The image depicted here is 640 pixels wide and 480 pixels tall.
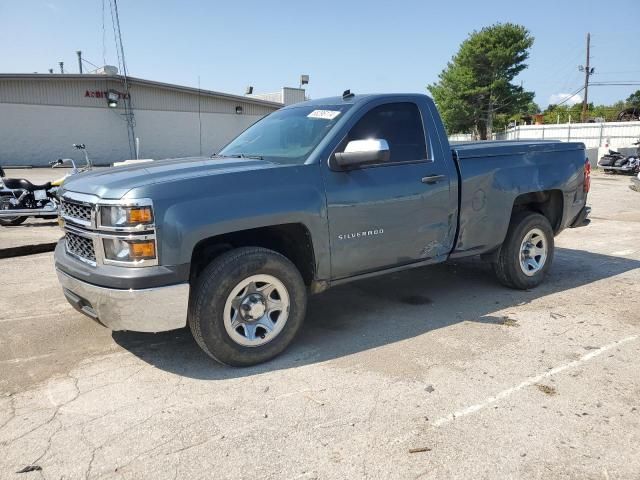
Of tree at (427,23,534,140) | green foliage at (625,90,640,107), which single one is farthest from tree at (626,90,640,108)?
tree at (427,23,534,140)

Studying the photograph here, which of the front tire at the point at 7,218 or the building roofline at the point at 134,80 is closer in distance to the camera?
the front tire at the point at 7,218

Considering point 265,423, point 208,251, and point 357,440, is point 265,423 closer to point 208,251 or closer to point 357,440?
point 357,440

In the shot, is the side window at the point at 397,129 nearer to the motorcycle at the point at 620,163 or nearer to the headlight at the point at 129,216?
the headlight at the point at 129,216

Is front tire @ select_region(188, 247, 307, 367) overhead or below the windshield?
below

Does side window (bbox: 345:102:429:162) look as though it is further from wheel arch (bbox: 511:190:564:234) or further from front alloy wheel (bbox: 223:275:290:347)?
wheel arch (bbox: 511:190:564:234)

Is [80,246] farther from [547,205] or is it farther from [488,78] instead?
[488,78]

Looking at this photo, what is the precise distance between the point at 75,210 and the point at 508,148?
13.2ft

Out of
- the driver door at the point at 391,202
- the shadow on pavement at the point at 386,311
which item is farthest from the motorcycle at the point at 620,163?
the driver door at the point at 391,202

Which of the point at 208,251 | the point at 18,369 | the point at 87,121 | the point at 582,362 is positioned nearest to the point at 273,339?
the point at 208,251

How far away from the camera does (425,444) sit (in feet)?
9.05

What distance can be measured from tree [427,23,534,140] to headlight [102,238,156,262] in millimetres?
44308

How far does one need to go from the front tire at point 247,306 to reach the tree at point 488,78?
143ft

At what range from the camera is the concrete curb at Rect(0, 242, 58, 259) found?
24.5ft

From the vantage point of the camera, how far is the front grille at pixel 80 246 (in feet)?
11.6
